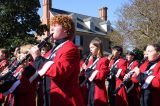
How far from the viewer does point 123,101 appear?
379 inches

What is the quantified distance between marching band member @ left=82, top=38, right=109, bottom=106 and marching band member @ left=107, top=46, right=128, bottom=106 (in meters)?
1.32

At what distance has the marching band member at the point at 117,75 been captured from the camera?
31.6 feet

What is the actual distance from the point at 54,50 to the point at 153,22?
2612cm

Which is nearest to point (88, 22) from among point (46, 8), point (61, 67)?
point (46, 8)

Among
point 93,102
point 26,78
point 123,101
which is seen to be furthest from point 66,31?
point 123,101

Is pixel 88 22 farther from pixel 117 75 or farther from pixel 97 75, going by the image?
pixel 97 75

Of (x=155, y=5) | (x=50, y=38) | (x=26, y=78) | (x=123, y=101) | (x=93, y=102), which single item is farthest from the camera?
(x=155, y=5)

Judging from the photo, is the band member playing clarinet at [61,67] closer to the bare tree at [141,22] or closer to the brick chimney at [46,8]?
the bare tree at [141,22]

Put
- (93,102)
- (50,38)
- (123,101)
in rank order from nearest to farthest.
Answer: (50,38)
(93,102)
(123,101)

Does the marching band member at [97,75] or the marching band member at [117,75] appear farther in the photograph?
the marching band member at [117,75]

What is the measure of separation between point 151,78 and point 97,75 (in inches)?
64.6

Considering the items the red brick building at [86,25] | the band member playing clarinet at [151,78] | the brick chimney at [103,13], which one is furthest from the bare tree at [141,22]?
the brick chimney at [103,13]

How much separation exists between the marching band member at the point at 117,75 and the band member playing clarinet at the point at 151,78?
223cm

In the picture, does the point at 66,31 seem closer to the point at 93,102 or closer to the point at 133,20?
the point at 93,102
